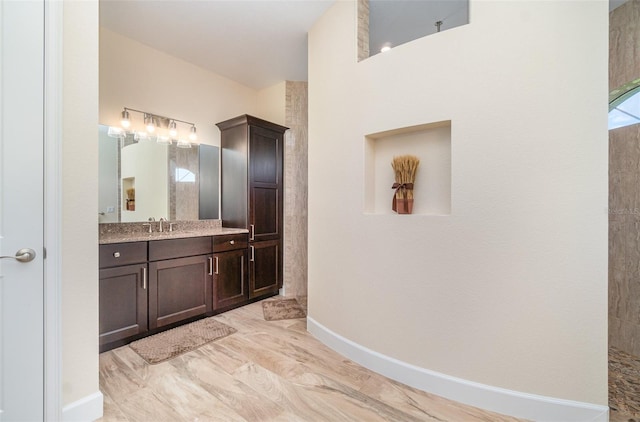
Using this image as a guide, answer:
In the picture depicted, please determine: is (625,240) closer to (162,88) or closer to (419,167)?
(419,167)

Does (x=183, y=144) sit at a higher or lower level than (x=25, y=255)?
higher

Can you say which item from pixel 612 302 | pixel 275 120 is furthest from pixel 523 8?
pixel 275 120

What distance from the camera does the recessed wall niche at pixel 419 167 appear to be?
1868 mm

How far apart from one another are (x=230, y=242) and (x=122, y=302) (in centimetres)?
113

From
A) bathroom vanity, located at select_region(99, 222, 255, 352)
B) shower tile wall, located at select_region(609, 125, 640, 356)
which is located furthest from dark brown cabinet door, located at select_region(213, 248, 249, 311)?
shower tile wall, located at select_region(609, 125, 640, 356)

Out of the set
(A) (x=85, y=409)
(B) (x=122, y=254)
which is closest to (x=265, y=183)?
(B) (x=122, y=254)

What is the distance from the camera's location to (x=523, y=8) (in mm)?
1548

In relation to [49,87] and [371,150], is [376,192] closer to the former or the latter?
[371,150]

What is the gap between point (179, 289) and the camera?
266 cm

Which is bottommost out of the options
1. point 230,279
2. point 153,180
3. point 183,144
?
point 230,279

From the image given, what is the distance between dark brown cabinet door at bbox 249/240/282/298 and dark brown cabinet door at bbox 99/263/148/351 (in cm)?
120

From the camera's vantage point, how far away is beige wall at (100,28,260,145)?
2.71 meters

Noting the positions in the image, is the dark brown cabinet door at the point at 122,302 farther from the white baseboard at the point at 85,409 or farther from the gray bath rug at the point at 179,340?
the white baseboard at the point at 85,409

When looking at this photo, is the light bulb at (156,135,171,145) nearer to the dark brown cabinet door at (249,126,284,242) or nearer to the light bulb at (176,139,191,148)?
the light bulb at (176,139,191,148)
